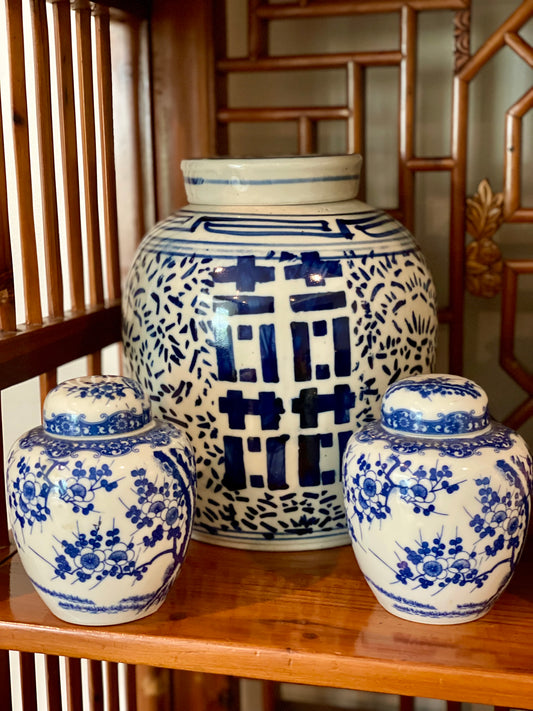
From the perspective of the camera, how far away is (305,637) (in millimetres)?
681

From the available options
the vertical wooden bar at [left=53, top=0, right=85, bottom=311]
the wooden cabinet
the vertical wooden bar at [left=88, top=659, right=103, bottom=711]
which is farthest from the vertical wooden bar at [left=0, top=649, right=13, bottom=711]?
the vertical wooden bar at [left=53, top=0, right=85, bottom=311]

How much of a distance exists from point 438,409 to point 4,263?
0.39 meters

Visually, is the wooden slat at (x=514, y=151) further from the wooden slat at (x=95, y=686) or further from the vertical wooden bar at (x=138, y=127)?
the wooden slat at (x=95, y=686)

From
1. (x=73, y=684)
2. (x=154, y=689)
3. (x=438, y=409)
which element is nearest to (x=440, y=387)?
(x=438, y=409)

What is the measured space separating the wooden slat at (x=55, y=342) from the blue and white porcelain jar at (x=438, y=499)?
30 cm

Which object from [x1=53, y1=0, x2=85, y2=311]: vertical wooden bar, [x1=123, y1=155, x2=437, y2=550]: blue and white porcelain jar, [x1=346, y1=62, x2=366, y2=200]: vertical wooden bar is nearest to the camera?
[x1=123, y1=155, x2=437, y2=550]: blue and white porcelain jar

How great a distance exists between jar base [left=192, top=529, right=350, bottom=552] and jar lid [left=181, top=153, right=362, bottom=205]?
311 mm

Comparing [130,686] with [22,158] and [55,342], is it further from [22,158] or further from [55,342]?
[22,158]

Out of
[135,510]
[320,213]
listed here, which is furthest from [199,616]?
[320,213]

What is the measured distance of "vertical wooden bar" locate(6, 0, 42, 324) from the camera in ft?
2.53

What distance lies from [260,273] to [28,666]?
0.44 meters

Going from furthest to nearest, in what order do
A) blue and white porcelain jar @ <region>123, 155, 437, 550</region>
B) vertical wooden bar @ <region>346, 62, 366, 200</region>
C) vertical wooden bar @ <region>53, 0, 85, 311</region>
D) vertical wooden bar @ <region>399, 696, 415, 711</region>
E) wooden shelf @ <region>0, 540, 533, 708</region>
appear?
vertical wooden bar @ <region>399, 696, 415, 711</region> → vertical wooden bar @ <region>346, 62, 366, 200</region> → vertical wooden bar @ <region>53, 0, 85, 311</region> → blue and white porcelain jar @ <region>123, 155, 437, 550</region> → wooden shelf @ <region>0, 540, 533, 708</region>

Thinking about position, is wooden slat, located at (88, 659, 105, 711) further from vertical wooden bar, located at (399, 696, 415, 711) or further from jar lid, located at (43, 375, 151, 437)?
jar lid, located at (43, 375, 151, 437)

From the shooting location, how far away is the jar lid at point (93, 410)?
0.67m
